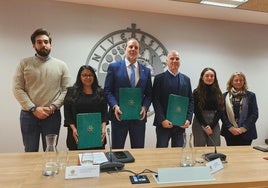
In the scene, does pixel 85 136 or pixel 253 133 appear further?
pixel 253 133

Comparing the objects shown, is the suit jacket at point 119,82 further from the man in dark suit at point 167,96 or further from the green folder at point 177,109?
the green folder at point 177,109

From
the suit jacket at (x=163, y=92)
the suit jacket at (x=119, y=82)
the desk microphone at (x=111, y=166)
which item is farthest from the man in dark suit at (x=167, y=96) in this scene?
the desk microphone at (x=111, y=166)

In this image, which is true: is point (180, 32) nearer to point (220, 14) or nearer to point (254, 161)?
point (220, 14)

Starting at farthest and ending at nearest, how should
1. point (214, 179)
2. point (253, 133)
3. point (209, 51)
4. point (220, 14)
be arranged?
point (209, 51) < point (220, 14) < point (253, 133) < point (214, 179)

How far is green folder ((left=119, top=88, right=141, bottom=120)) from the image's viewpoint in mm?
2049

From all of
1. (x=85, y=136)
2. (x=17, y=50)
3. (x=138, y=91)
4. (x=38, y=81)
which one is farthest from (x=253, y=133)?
(x=17, y=50)

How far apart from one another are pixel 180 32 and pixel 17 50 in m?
2.43

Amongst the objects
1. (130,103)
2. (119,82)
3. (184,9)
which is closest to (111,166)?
(130,103)

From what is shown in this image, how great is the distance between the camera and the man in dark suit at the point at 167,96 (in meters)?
2.42

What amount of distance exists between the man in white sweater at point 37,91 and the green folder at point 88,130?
846mm

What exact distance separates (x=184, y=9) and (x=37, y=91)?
94.5 inches

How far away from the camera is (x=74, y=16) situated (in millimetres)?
3381

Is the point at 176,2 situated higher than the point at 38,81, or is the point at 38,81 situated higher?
the point at 176,2

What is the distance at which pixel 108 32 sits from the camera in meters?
3.51
